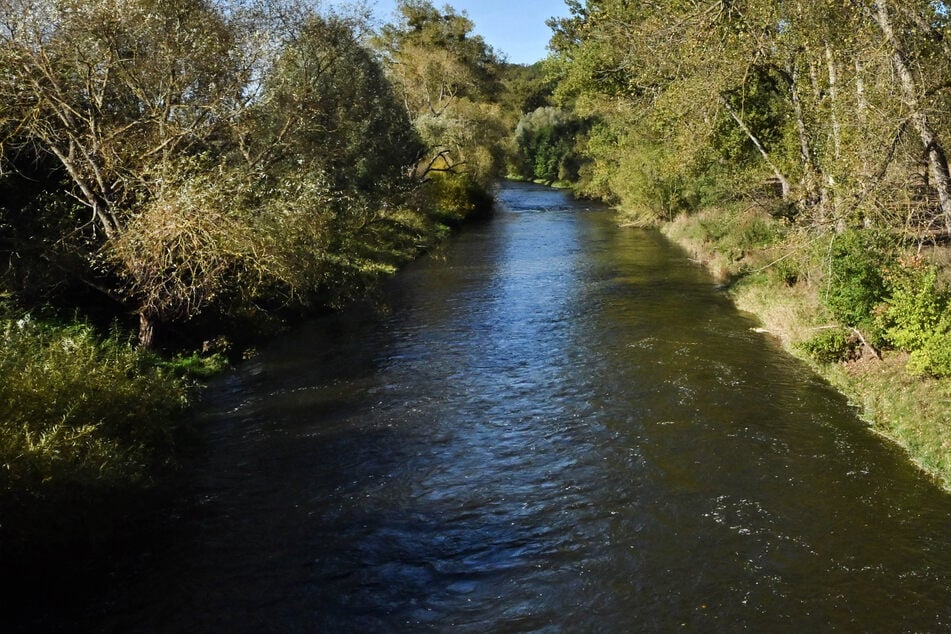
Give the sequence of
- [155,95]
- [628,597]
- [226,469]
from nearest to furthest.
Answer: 1. [628,597]
2. [226,469]
3. [155,95]

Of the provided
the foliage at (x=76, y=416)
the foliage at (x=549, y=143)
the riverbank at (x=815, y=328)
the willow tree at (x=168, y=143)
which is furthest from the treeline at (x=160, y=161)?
the foliage at (x=549, y=143)

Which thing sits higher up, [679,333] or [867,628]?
[679,333]

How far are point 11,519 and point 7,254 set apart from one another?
32.1 feet

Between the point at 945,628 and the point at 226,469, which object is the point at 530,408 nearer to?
the point at 226,469

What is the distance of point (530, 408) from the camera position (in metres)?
15.1

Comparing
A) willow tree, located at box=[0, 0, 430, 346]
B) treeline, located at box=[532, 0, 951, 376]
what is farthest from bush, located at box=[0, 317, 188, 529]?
treeline, located at box=[532, 0, 951, 376]

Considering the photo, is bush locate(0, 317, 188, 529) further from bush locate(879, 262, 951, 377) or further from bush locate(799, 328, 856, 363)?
bush locate(799, 328, 856, 363)

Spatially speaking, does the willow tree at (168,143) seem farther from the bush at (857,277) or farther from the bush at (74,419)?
the bush at (857,277)

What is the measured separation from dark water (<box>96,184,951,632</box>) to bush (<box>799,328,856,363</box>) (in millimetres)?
755

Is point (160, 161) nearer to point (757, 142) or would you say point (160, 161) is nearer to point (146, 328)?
point (146, 328)

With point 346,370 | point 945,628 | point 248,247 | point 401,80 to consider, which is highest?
point 401,80

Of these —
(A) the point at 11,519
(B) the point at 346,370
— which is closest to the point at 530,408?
(B) the point at 346,370

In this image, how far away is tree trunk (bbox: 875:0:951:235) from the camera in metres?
12.2

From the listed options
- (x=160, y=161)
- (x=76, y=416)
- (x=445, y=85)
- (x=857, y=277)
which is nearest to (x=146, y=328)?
(x=160, y=161)
